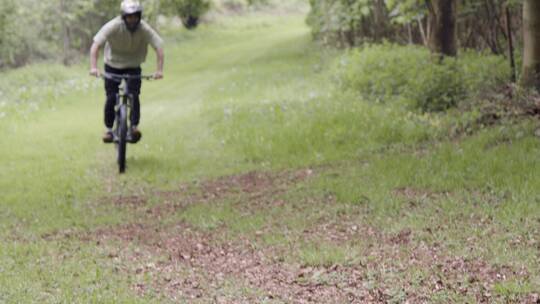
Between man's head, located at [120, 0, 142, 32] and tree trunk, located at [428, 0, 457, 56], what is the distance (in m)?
7.92

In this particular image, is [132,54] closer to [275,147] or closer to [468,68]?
[275,147]

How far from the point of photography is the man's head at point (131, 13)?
10172 mm

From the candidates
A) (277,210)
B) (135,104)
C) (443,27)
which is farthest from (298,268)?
(443,27)

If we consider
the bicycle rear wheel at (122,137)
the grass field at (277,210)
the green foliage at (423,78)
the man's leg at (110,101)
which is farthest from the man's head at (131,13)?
the green foliage at (423,78)

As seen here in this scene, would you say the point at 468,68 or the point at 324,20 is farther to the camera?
the point at 324,20

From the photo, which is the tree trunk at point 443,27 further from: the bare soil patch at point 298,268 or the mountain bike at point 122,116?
the bare soil patch at point 298,268

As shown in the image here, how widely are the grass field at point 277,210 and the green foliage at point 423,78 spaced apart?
658 millimetres

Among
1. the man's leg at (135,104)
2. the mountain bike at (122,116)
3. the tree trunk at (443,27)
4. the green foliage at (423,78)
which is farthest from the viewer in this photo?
the tree trunk at (443,27)

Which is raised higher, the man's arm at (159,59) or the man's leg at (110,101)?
the man's arm at (159,59)

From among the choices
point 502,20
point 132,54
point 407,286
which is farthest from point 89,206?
point 502,20

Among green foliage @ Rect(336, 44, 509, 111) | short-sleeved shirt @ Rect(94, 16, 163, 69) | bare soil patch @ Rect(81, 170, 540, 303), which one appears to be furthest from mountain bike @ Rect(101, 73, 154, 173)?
green foliage @ Rect(336, 44, 509, 111)

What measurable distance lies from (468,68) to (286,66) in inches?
473

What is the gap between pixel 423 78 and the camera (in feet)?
47.1

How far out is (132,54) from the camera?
1084cm
